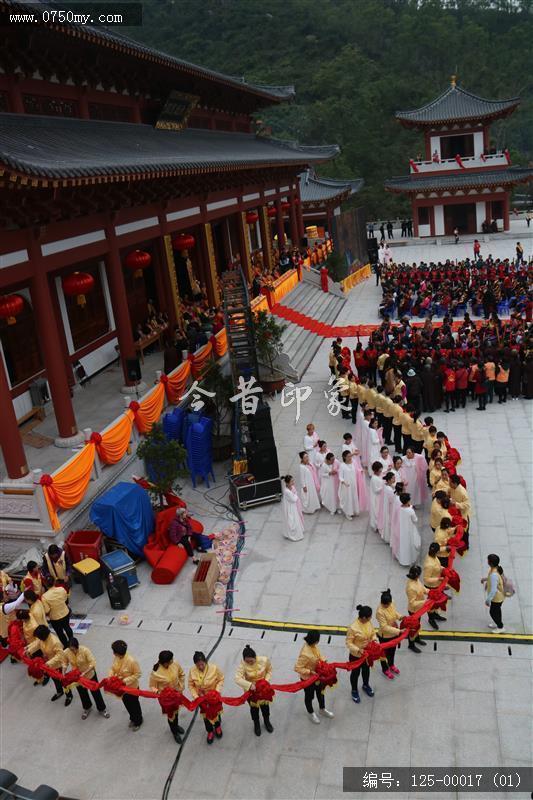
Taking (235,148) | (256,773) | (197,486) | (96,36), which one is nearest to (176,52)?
(235,148)

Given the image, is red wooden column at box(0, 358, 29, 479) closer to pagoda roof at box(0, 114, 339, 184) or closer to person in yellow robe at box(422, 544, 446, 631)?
pagoda roof at box(0, 114, 339, 184)

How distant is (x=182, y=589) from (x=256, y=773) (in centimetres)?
366

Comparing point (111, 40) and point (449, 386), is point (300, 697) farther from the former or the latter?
point (111, 40)

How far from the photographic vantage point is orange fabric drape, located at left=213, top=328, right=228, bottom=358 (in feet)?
55.9

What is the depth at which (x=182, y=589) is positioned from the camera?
10.3 metres

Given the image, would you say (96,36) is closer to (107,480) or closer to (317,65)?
(107,480)

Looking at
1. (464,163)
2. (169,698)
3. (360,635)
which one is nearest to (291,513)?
(360,635)

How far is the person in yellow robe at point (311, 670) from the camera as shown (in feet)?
23.7

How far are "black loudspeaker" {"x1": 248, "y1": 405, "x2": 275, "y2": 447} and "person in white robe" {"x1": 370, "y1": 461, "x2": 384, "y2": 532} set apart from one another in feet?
7.16

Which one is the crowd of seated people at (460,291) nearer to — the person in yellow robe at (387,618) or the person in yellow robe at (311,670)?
the person in yellow robe at (387,618)

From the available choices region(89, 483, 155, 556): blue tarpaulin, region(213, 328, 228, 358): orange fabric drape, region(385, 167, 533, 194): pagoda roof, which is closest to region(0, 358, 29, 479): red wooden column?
region(89, 483, 155, 556): blue tarpaulin

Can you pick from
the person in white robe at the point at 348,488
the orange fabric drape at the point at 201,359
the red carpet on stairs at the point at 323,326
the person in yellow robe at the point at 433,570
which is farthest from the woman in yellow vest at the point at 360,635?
the red carpet on stairs at the point at 323,326

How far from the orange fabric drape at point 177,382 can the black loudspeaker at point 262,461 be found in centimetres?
295

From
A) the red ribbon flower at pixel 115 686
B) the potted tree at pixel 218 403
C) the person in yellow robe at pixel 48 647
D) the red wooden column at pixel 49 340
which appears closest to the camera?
the red ribbon flower at pixel 115 686
